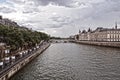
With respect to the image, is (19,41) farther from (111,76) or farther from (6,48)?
(111,76)

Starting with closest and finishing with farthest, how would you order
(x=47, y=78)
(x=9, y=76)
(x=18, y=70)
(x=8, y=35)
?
(x=9, y=76) → (x=47, y=78) → (x=18, y=70) → (x=8, y=35)

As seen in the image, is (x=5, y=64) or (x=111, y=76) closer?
(x=5, y=64)

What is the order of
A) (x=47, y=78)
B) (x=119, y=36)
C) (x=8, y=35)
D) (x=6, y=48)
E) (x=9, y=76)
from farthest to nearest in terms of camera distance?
(x=119, y=36)
(x=8, y=35)
(x=6, y=48)
(x=47, y=78)
(x=9, y=76)

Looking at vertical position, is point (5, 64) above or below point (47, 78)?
above

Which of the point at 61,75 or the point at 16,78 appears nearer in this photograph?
the point at 16,78

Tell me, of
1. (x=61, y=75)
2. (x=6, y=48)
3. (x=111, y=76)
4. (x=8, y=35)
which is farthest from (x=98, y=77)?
(x=8, y=35)

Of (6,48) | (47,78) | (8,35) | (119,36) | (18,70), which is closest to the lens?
(47,78)

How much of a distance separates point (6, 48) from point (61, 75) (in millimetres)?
18856

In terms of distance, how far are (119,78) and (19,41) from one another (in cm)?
2879

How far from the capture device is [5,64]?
34.2m

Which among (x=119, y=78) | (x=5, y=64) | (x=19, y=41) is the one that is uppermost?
(x=19, y=41)

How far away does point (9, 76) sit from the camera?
1316 inches

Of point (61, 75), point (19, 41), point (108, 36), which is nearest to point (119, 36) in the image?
point (108, 36)

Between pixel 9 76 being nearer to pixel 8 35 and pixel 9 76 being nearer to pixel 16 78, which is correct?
pixel 16 78
